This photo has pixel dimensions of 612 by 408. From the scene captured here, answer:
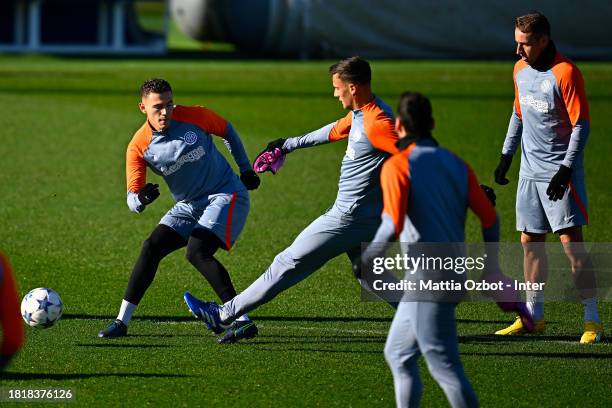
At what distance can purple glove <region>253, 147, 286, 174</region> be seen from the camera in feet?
27.9

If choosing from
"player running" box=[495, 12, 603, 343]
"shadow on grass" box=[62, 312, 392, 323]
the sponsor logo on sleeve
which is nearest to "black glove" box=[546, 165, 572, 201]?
"player running" box=[495, 12, 603, 343]

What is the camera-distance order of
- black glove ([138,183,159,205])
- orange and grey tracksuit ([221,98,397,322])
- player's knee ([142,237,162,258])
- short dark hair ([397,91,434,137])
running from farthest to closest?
player's knee ([142,237,162,258]) < black glove ([138,183,159,205]) < orange and grey tracksuit ([221,98,397,322]) < short dark hair ([397,91,434,137])

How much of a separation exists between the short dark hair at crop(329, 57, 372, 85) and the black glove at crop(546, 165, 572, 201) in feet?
5.17

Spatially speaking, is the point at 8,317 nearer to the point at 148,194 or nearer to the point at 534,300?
the point at 148,194

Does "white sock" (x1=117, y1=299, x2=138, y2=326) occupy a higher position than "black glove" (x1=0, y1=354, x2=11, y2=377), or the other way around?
"white sock" (x1=117, y1=299, x2=138, y2=326)

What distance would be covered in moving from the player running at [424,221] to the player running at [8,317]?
1861mm

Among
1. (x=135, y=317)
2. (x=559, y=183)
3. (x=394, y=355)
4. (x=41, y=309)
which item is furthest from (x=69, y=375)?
(x=559, y=183)

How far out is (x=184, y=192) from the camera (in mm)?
8742

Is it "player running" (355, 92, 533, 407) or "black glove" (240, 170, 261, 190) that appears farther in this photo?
"black glove" (240, 170, 261, 190)

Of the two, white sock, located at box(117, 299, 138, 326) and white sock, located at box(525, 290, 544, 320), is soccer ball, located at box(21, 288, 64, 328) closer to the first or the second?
white sock, located at box(117, 299, 138, 326)

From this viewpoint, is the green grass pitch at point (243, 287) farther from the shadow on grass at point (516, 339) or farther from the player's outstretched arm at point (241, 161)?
the player's outstretched arm at point (241, 161)

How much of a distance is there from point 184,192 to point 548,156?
2730mm

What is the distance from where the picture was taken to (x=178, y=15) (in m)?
A: 39.1

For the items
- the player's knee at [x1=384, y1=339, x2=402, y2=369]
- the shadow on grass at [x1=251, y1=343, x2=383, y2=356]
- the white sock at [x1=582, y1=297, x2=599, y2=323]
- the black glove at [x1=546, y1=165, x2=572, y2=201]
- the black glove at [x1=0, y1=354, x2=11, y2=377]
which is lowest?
the black glove at [x1=0, y1=354, x2=11, y2=377]
